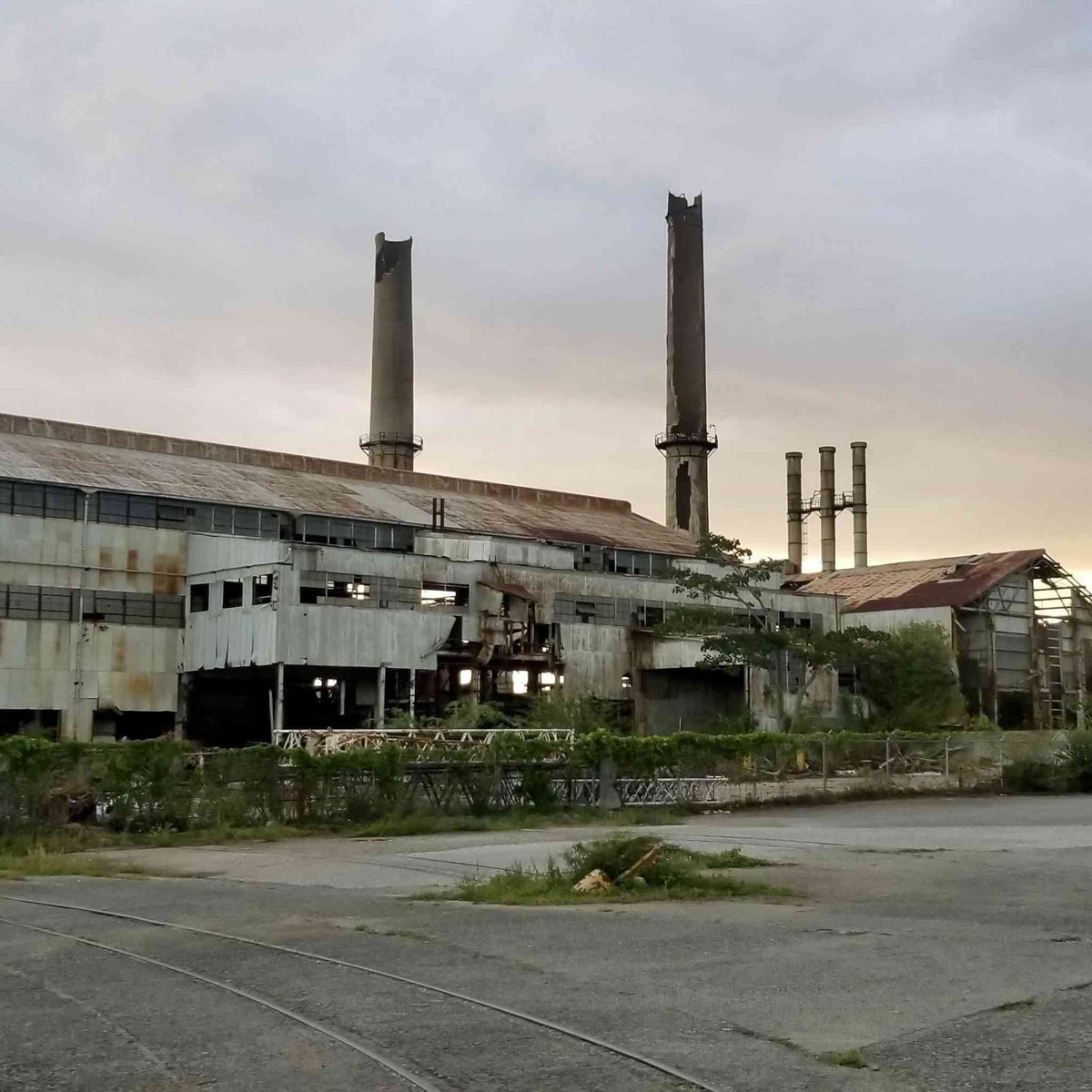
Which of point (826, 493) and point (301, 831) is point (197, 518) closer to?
point (301, 831)

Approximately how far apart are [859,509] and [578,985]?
8674 cm

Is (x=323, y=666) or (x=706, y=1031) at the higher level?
(x=323, y=666)

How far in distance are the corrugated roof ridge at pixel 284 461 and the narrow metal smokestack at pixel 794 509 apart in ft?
68.4

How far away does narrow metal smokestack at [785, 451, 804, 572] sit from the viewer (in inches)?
3834

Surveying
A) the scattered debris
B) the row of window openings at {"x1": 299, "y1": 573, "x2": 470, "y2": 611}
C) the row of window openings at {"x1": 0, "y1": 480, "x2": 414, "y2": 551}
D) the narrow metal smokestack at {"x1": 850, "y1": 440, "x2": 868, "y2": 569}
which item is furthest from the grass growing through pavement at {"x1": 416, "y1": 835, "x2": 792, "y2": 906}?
the narrow metal smokestack at {"x1": 850, "y1": 440, "x2": 868, "y2": 569}

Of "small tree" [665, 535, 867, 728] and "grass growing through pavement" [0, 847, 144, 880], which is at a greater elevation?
"small tree" [665, 535, 867, 728]

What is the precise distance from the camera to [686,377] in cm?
7975

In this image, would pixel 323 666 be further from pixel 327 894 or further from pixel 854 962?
pixel 854 962

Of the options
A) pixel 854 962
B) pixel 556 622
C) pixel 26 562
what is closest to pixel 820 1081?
pixel 854 962

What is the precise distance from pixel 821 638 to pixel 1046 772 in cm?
1733

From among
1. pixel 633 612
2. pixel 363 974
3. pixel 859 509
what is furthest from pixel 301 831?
pixel 859 509

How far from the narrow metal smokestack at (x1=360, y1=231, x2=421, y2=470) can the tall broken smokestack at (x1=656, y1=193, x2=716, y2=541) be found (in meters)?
15.4

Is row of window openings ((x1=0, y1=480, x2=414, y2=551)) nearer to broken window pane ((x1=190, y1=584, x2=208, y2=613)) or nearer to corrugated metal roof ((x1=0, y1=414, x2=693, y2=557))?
corrugated metal roof ((x1=0, y1=414, x2=693, y2=557))

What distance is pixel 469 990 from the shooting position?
31.0ft
